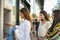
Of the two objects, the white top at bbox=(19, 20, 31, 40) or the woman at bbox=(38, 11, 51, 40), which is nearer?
the white top at bbox=(19, 20, 31, 40)

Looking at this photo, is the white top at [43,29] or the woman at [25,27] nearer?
the woman at [25,27]

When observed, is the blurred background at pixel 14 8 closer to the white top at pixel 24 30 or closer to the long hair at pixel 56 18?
the long hair at pixel 56 18

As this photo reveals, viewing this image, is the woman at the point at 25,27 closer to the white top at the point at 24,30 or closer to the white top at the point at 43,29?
the white top at the point at 24,30

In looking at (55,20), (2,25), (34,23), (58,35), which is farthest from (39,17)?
(2,25)

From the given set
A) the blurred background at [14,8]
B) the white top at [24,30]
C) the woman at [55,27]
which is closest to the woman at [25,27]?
the white top at [24,30]

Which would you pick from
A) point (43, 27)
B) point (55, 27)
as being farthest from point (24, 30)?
point (55, 27)

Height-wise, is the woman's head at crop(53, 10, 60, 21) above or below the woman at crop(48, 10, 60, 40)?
above

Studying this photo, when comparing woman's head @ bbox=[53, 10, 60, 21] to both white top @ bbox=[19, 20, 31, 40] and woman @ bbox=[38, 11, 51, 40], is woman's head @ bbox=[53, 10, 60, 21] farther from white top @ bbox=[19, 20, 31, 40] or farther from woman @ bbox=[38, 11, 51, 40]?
white top @ bbox=[19, 20, 31, 40]

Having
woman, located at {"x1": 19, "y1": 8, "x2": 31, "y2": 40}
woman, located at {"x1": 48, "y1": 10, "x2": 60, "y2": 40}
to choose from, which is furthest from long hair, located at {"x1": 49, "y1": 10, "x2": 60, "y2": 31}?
woman, located at {"x1": 19, "y1": 8, "x2": 31, "y2": 40}

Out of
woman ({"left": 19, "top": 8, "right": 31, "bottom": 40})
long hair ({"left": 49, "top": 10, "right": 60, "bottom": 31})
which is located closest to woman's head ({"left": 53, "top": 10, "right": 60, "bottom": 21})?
long hair ({"left": 49, "top": 10, "right": 60, "bottom": 31})

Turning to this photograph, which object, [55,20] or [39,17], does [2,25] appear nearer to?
[39,17]

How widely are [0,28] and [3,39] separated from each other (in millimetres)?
167

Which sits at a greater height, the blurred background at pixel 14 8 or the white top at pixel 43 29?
the blurred background at pixel 14 8

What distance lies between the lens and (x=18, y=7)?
70.3 inches
